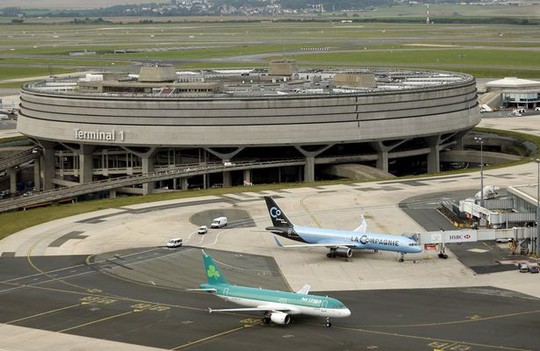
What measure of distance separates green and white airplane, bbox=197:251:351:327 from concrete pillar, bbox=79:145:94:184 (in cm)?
9127

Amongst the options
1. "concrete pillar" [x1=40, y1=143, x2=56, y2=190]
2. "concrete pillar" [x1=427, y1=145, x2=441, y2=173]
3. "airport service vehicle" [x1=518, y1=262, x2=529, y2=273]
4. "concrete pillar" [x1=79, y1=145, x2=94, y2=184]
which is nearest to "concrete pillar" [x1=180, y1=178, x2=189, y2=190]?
"concrete pillar" [x1=79, y1=145, x2=94, y2=184]

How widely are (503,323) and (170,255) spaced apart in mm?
40799

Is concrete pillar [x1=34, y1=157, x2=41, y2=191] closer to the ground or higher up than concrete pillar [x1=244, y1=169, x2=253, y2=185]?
closer to the ground

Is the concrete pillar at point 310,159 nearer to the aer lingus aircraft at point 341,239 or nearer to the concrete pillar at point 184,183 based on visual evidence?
the concrete pillar at point 184,183

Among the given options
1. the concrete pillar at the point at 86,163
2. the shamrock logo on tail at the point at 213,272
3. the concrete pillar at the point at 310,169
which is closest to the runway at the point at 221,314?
the shamrock logo on tail at the point at 213,272

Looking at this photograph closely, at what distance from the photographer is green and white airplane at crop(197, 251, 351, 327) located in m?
88.9

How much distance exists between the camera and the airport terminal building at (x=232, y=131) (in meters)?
174

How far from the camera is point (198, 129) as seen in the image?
173 m

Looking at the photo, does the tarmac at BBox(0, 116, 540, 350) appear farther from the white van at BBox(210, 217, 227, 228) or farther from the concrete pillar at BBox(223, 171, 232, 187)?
the concrete pillar at BBox(223, 171, 232, 187)

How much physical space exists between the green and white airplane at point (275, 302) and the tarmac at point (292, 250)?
1051 cm

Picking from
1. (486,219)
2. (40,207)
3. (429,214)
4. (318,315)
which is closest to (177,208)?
(40,207)

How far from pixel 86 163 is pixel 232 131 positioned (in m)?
25.8

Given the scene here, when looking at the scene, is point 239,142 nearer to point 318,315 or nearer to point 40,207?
point 40,207

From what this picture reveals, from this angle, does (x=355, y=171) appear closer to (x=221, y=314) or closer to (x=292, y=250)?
(x=292, y=250)
